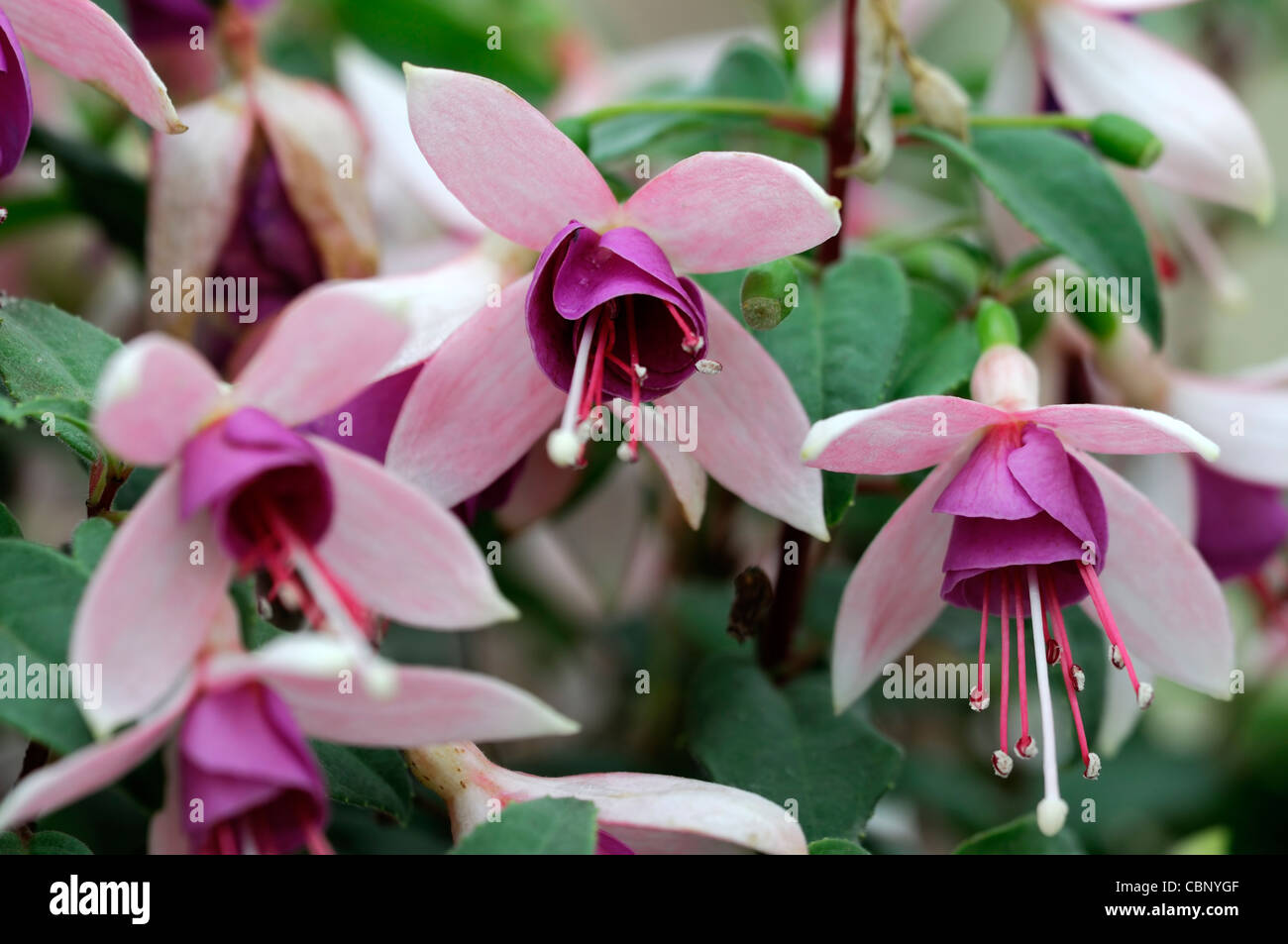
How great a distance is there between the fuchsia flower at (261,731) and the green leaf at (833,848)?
0.48 feet

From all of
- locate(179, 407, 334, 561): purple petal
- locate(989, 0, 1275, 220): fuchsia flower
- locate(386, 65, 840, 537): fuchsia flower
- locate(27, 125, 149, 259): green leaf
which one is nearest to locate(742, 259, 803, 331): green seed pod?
locate(386, 65, 840, 537): fuchsia flower

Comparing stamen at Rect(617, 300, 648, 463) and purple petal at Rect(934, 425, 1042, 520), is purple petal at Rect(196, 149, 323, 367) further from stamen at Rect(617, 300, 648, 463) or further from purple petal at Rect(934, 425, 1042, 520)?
purple petal at Rect(934, 425, 1042, 520)

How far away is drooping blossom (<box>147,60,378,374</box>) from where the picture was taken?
29.7 inches

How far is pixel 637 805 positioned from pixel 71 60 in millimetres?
461

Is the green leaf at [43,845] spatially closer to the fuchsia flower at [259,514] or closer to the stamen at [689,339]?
the fuchsia flower at [259,514]

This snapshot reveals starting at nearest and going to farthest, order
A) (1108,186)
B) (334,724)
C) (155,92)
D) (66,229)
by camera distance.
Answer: (334,724)
(155,92)
(1108,186)
(66,229)

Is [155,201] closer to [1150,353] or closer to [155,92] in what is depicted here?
[155,92]

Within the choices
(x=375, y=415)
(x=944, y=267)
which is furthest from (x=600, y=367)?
(x=944, y=267)

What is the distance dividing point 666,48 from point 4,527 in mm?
1003

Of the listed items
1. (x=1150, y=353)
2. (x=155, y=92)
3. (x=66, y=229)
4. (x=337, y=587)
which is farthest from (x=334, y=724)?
(x=66, y=229)

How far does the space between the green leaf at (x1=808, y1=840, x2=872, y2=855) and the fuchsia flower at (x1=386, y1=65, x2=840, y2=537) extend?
150mm

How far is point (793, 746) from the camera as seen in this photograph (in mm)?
680

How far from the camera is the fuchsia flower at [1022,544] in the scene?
545 millimetres
